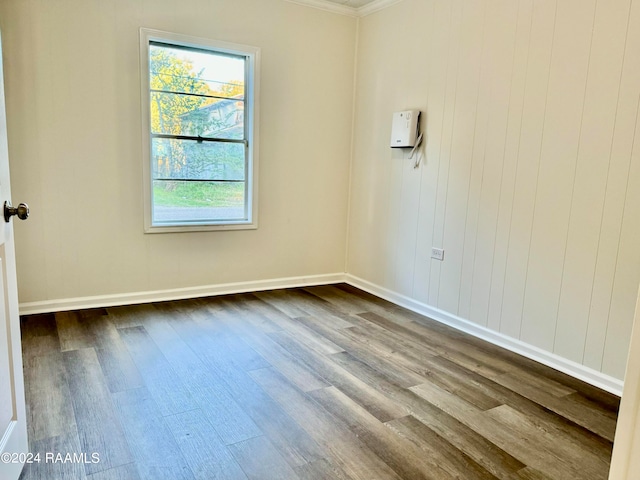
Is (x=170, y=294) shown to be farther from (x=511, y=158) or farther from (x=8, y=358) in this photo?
(x=511, y=158)

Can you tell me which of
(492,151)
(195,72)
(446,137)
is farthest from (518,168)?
(195,72)

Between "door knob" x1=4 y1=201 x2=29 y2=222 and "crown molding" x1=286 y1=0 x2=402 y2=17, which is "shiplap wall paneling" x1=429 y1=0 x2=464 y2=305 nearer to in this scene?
"crown molding" x1=286 y1=0 x2=402 y2=17

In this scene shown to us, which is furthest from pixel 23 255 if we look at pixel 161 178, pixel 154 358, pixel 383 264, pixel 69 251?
pixel 383 264

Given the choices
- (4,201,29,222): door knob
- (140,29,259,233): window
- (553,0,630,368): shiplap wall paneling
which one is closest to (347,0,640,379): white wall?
(553,0,630,368): shiplap wall paneling

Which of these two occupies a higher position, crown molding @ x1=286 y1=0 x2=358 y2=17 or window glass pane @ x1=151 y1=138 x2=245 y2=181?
crown molding @ x1=286 y1=0 x2=358 y2=17

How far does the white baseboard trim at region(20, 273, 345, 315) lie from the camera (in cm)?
339

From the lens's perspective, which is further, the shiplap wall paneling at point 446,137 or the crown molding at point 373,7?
the crown molding at point 373,7

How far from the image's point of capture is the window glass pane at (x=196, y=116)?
3621mm

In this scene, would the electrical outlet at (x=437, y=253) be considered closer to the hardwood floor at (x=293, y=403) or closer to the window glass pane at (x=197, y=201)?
the hardwood floor at (x=293, y=403)

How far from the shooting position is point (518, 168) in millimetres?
2912

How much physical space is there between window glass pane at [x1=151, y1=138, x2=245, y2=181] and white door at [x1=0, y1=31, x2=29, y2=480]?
7.04 ft

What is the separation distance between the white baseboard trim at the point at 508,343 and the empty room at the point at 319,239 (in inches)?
0.6

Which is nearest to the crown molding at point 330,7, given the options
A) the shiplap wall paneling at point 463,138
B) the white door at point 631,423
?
the shiplap wall paneling at point 463,138

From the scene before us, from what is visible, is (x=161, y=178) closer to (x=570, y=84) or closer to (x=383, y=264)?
(x=383, y=264)
